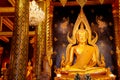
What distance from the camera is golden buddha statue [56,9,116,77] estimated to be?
8.36 metres

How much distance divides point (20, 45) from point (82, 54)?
4676 mm

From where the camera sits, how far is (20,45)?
15.3 feet

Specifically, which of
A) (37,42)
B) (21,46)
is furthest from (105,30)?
(21,46)

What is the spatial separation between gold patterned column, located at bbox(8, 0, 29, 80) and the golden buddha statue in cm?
372

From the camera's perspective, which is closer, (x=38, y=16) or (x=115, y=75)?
(x=38, y=16)

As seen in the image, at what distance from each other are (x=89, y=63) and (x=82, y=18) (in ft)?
5.75

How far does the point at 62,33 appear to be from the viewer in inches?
363

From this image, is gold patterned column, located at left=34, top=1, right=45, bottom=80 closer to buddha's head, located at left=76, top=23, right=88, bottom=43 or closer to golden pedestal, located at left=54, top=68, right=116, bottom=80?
golden pedestal, located at left=54, top=68, right=116, bottom=80

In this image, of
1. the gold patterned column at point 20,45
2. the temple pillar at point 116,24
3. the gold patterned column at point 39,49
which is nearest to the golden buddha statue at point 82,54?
the temple pillar at point 116,24

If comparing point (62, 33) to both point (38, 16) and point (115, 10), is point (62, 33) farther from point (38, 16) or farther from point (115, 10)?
point (38, 16)

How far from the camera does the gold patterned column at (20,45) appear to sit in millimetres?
4501

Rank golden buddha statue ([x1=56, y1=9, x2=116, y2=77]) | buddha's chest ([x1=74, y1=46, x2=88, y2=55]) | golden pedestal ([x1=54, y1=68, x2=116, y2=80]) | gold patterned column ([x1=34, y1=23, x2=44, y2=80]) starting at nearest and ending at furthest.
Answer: gold patterned column ([x1=34, y1=23, x2=44, y2=80]), golden pedestal ([x1=54, y1=68, x2=116, y2=80]), golden buddha statue ([x1=56, y1=9, x2=116, y2=77]), buddha's chest ([x1=74, y1=46, x2=88, y2=55])

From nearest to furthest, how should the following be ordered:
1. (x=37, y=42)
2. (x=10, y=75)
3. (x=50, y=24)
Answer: (x=10, y=75) < (x=37, y=42) < (x=50, y=24)

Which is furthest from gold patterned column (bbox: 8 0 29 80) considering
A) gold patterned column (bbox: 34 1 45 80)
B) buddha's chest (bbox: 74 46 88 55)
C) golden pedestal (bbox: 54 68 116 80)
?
buddha's chest (bbox: 74 46 88 55)
